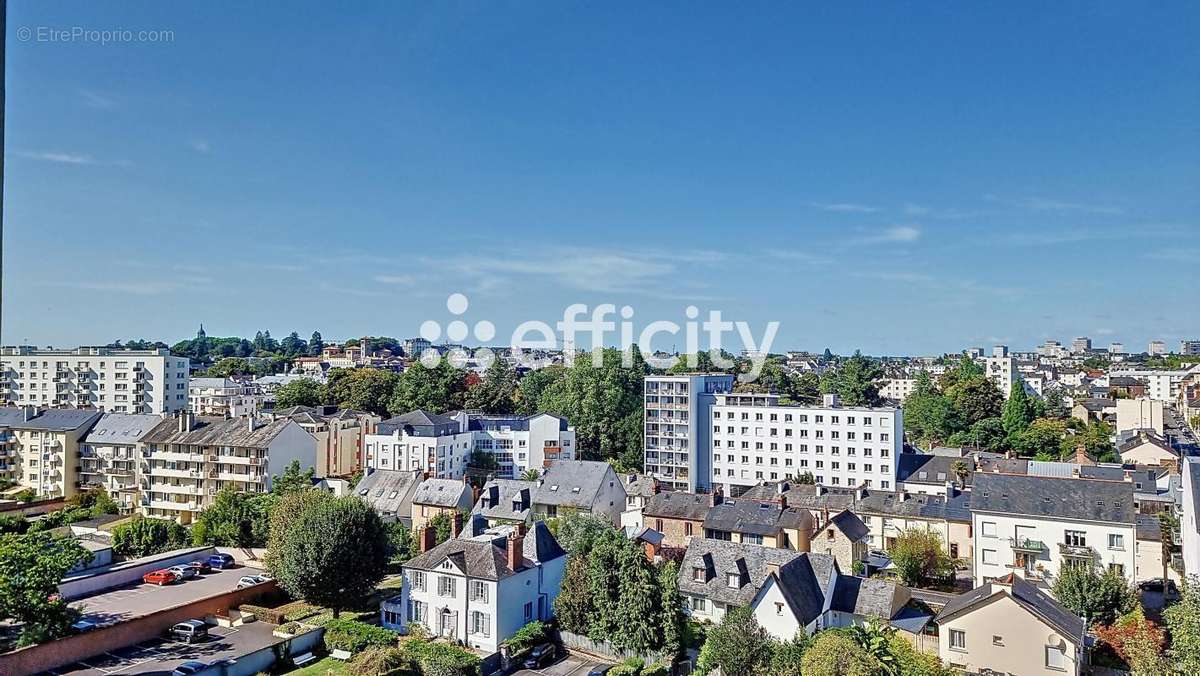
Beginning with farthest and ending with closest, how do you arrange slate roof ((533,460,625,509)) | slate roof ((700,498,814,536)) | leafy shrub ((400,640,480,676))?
slate roof ((533,460,625,509)) < slate roof ((700,498,814,536)) < leafy shrub ((400,640,480,676))

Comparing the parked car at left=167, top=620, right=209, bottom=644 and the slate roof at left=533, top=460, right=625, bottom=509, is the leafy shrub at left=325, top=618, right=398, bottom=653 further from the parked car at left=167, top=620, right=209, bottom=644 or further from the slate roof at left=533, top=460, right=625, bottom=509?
the slate roof at left=533, top=460, right=625, bottom=509

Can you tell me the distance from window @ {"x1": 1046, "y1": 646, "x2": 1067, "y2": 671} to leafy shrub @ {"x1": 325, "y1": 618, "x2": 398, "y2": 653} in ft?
71.5

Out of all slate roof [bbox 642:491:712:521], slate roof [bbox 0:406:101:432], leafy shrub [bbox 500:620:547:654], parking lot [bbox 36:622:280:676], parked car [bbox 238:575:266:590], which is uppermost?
slate roof [bbox 0:406:101:432]

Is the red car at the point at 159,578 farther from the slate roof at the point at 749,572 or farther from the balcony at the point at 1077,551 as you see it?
the balcony at the point at 1077,551

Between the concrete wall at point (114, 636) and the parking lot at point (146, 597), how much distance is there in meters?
0.93

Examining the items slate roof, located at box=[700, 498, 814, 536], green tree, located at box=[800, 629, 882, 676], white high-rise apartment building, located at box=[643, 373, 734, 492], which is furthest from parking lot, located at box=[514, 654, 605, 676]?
white high-rise apartment building, located at box=[643, 373, 734, 492]

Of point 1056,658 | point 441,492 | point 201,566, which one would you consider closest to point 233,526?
point 201,566

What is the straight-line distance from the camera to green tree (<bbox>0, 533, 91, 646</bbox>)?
2519cm

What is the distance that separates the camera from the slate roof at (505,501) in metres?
41.7

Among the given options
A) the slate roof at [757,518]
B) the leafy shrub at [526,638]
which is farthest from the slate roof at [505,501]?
the leafy shrub at [526,638]

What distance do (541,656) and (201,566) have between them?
823 inches

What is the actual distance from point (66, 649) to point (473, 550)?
1407 centimetres

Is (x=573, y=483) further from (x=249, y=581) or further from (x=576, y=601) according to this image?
(x=249, y=581)

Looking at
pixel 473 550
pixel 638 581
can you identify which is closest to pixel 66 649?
pixel 473 550
